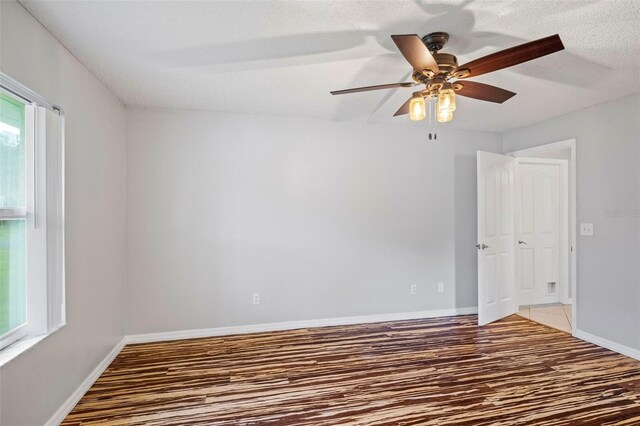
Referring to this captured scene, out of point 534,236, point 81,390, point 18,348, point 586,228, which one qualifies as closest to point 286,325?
point 81,390

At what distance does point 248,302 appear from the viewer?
366cm

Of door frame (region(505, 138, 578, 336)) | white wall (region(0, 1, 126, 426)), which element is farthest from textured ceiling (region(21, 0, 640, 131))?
door frame (region(505, 138, 578, 336))

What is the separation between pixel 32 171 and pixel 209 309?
2162 mm

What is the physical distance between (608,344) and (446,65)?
130 inches

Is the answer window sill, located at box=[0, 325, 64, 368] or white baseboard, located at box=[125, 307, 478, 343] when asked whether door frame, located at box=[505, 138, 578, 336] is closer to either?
white baseboard, located at box=[125, 307, 478, 343]

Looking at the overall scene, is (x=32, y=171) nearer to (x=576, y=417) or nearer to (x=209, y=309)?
(x=209, y=309)

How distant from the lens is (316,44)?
2.13 metres

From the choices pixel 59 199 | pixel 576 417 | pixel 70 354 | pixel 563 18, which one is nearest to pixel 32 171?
pixel 59 199

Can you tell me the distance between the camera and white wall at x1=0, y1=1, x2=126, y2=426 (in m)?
1.72

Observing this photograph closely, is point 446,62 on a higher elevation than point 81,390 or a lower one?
higher

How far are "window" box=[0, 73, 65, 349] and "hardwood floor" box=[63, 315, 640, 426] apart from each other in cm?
80

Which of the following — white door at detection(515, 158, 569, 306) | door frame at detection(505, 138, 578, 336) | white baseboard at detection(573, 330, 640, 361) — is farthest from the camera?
white door at detection(515, 158, 569, 306)

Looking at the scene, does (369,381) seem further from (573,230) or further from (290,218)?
(573,230)

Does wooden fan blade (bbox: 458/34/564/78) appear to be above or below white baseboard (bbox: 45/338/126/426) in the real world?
above
